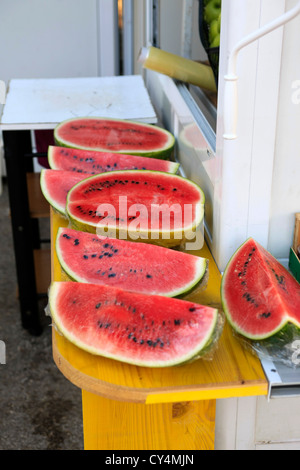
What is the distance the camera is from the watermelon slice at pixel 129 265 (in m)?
1.15

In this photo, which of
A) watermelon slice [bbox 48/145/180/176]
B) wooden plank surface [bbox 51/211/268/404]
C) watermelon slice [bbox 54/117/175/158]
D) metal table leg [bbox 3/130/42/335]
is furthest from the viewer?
metal table leg [bbox 3/130/42/335]

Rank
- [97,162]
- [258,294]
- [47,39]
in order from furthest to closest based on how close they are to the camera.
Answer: [47,39], [97,162], [258,294]

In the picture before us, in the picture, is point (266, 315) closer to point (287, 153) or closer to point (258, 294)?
point (258, 294)

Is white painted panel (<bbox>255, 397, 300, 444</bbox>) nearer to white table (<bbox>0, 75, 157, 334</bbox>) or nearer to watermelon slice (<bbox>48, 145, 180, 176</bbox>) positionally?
watermelon slice (<bbox>48, 145, 180, 176</bbox>)

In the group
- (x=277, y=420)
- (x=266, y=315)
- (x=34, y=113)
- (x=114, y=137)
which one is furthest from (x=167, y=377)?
(x=34, y=113)

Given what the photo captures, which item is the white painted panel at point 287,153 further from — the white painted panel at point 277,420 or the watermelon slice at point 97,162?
the watermelon slice at point 97,162

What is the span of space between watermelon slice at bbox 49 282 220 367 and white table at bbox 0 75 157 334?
975mm

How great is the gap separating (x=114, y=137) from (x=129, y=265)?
0.73 meters

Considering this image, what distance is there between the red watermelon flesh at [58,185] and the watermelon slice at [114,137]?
0.66 ft

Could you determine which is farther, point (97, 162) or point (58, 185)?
point (97, 162)

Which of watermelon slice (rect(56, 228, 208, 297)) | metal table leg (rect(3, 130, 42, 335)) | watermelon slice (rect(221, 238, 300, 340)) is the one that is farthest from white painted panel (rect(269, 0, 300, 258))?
metal table leg (rect(3, 130, 42, 335))

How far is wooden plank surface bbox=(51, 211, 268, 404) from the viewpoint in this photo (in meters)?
0.95

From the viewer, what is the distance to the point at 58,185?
155 centimetres
